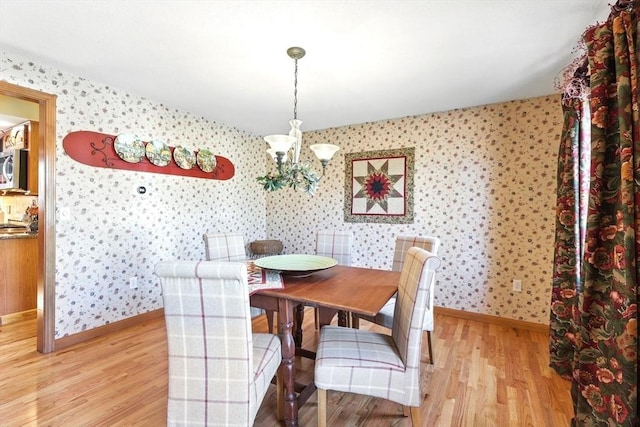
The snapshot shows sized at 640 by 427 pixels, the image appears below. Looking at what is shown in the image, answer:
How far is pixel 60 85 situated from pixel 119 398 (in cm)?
245

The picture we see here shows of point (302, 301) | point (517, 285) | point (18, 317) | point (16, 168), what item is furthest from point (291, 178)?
point (16, 168)

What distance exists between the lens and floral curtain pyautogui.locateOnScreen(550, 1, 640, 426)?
1122 millimetres

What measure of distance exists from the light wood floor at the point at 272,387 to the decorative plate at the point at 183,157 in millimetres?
1791

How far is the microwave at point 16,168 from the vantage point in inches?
134

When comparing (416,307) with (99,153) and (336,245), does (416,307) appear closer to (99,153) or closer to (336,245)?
(336,245)

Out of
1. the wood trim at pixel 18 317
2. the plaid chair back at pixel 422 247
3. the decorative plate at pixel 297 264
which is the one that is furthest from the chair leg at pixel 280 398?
the wood trim at pixel 18 317

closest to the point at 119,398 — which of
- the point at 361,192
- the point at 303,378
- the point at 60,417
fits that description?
the point at 60,417

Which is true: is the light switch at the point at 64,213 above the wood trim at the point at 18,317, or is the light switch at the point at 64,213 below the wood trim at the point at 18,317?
above

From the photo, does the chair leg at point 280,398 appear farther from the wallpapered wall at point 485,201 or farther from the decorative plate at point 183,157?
the decorative plate at point 183,157

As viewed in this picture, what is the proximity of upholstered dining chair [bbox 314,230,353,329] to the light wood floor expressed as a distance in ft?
2.61

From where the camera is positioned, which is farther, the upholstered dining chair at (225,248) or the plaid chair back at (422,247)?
the upholstered dining chair at (225,248)

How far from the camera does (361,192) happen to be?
3.76 meters

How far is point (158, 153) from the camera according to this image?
10.1 ft

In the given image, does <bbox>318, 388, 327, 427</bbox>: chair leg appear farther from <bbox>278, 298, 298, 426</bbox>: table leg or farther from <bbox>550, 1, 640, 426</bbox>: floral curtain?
<bbox>550, 1, 640, 426</bbox>: floral curtain
